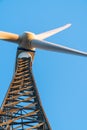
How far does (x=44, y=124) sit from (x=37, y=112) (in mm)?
3231

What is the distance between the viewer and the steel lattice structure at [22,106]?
106 feet

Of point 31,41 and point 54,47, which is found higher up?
point 31,41

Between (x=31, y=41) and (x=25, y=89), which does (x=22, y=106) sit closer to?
(x=25, y=89)

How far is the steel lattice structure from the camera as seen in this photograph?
106 feet

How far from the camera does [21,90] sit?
4066cm

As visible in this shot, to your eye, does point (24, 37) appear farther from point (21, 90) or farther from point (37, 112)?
point (37, 112)

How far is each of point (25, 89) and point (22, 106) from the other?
13.3 feet

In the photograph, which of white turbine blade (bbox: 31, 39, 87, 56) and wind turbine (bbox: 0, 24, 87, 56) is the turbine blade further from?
white turbine blade (bbox: 31, 39, 87, 56)

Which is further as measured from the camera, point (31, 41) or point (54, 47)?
point (31, 41)

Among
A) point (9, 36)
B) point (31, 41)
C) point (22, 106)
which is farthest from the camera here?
point (31, 41)

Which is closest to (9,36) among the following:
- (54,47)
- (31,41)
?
(31,41)

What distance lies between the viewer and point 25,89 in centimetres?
4103

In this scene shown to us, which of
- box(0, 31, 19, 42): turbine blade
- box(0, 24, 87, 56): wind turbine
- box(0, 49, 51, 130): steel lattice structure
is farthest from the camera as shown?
box(0, 31, 19, 42): turbine blade

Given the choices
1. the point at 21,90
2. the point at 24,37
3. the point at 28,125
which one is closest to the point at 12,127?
the point at 28,125
